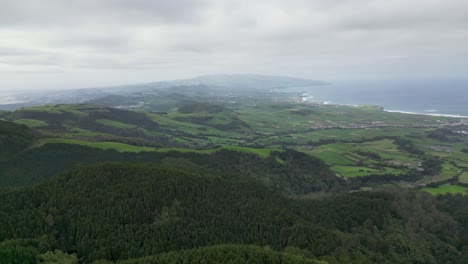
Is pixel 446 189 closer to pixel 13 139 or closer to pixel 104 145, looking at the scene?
pixel 104 145

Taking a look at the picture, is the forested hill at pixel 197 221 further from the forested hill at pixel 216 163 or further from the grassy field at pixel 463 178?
the grassy field at pixel 463 178

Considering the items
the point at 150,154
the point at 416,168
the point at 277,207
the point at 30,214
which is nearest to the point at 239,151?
the point at 150,154

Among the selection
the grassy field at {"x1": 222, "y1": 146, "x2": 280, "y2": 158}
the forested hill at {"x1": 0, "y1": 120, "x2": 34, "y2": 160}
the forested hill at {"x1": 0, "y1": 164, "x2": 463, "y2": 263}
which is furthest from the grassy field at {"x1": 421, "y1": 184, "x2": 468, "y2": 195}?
the forested hill at {"x1": 0, "y1": 120, "x2": 34, "y2": 160}

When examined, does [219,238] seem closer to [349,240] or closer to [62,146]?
[349,240]

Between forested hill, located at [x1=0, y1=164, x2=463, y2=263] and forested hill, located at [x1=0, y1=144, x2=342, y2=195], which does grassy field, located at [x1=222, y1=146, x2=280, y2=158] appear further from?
forested hill, located at [x1=0, y1=164, x2=463, y2=263]

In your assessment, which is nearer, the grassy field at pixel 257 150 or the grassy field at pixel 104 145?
the grassy field at pixel 104 145

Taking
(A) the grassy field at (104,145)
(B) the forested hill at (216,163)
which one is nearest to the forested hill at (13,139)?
(B) the forested hill at (216,163)

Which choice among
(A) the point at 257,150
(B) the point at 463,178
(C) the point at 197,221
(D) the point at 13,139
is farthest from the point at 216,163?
(B) the point at 463,178
